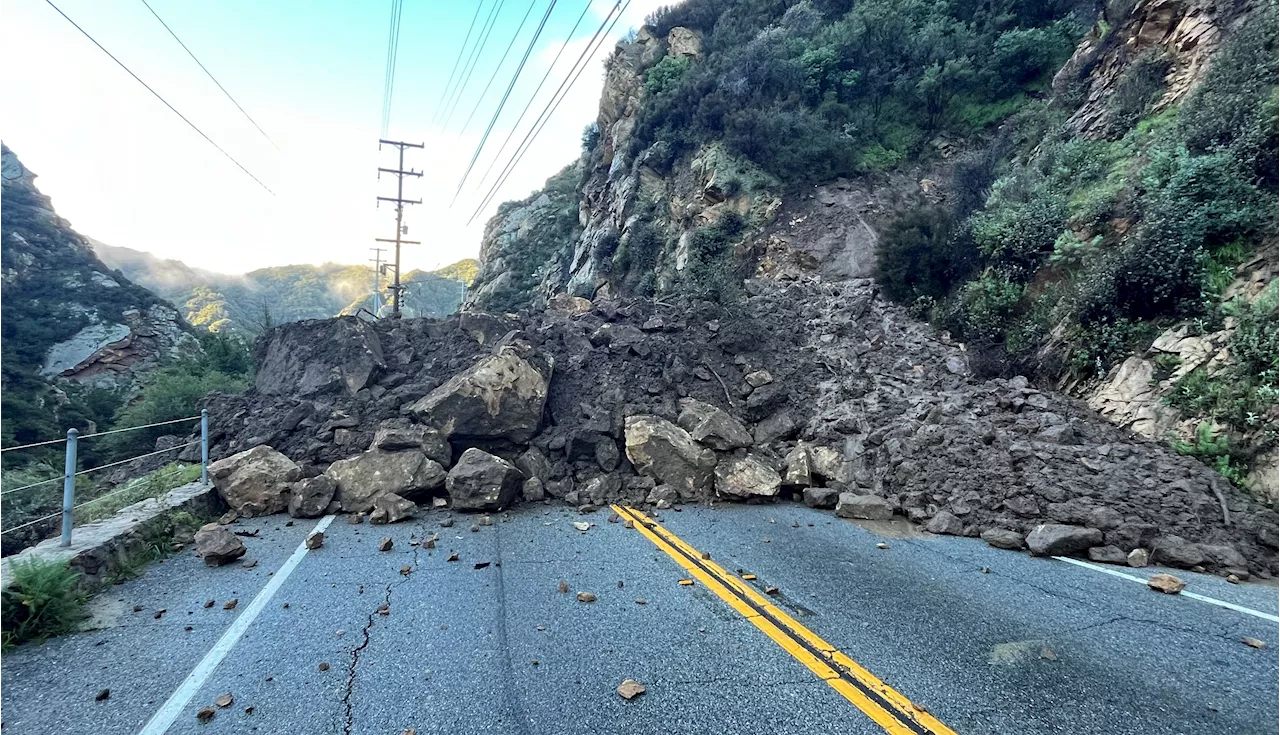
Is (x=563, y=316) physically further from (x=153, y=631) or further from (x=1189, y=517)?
Result: (x=1189, y=517)

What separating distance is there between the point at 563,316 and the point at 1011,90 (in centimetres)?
1586

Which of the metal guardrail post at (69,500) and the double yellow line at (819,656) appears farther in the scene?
the metal guardrail post at (69,500)

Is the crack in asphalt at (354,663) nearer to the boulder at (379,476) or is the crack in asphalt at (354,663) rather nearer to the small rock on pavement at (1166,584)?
the boulder at (379,476)

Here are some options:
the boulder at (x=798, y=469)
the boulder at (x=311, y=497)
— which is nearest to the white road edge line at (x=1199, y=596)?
the boulder at (x=798, y=469)

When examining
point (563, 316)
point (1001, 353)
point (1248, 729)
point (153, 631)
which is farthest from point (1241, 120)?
point (153, 631)

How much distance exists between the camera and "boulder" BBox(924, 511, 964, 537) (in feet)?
21.4

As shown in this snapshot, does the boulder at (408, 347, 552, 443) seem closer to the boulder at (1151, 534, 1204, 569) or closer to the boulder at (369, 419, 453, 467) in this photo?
the boulder at (369, 419, 453, 467)

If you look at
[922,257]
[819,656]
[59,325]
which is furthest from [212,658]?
[59,325]

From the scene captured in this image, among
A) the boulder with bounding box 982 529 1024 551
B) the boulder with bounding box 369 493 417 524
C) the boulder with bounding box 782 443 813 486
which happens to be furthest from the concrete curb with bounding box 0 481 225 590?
the boulder with bounding box 982 529 1024 551

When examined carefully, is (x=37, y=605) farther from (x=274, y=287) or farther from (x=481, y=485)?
(x=274, y=287)

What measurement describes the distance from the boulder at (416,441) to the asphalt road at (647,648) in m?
2.38

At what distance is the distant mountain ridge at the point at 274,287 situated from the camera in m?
83.4

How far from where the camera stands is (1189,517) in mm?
5832

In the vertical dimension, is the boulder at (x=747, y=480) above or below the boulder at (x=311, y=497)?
above
